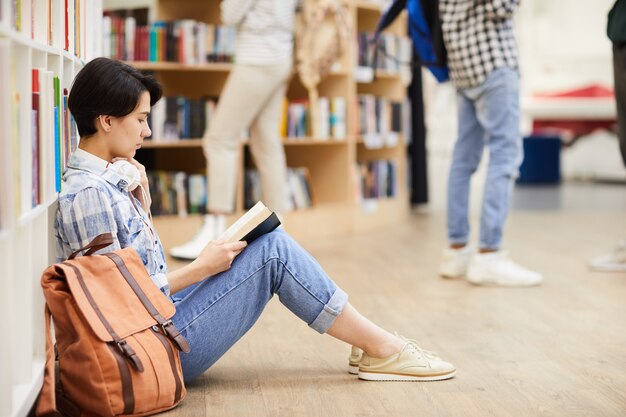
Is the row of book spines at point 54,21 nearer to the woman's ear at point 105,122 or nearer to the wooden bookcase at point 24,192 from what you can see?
the wooden bookcase at point 24,192

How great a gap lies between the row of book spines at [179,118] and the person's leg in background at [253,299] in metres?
2.34

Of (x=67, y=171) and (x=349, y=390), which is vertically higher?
(x=67, y=171)

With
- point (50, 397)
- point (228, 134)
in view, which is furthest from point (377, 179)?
point (50, 397)

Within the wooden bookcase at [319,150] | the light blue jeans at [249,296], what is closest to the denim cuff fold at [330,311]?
the light blue jeans at [249,296]

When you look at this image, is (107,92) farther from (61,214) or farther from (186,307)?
(186,307)

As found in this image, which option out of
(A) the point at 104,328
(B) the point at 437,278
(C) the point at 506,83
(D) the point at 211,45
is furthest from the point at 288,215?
(A) the point at 104,328

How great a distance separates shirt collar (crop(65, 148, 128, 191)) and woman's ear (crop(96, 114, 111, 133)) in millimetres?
61

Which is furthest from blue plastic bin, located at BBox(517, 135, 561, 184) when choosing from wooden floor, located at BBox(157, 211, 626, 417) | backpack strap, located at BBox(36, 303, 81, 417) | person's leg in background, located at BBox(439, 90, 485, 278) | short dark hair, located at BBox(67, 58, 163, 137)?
backpack strap, located at BBox(36, 303, 81, 417)

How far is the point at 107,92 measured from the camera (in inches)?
69.9

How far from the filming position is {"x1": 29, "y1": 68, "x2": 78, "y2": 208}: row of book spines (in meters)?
1.64

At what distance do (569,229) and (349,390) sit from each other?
327 cm

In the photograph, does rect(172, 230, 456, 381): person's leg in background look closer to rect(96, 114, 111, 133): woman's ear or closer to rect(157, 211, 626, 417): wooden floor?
rect(157, 211, 626, 417): wooden floor

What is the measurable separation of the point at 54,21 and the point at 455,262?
2.02 m

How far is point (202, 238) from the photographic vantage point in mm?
3895
